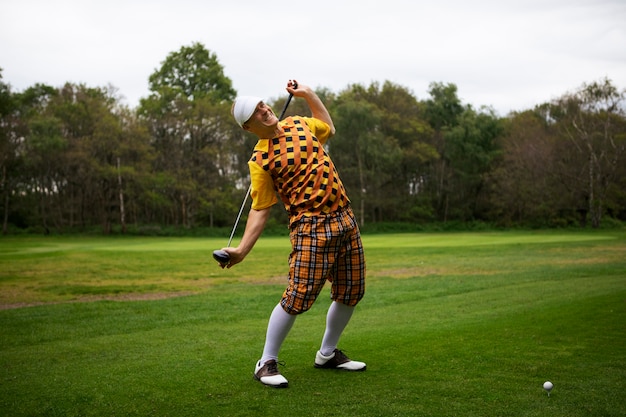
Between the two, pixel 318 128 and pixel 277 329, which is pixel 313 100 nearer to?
pixel 318 128

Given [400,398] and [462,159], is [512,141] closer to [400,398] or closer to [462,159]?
[462,159]

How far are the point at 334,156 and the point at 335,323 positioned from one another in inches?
2014

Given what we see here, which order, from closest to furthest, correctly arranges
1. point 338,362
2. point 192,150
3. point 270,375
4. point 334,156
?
point 270,375
point 338,362
point 192,150
point 334,156

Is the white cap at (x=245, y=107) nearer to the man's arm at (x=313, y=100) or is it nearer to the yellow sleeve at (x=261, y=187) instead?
the yellow sleeve at (x=261, y=187)

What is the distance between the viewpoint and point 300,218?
4.65 metres

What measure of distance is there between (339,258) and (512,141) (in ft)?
170

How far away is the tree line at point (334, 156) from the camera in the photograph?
4694 centimetres

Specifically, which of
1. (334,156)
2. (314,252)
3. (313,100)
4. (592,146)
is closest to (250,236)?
(314,252)

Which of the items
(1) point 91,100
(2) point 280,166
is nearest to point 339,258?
(2) point 280,166

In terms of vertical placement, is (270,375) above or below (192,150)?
below

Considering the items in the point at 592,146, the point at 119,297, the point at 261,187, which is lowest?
the point at 119,297

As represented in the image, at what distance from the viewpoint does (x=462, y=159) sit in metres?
57.0

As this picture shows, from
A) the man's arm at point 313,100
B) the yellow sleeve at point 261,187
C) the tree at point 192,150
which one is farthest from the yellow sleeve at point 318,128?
the tree at point 192,150

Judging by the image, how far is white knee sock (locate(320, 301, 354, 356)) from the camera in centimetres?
500
